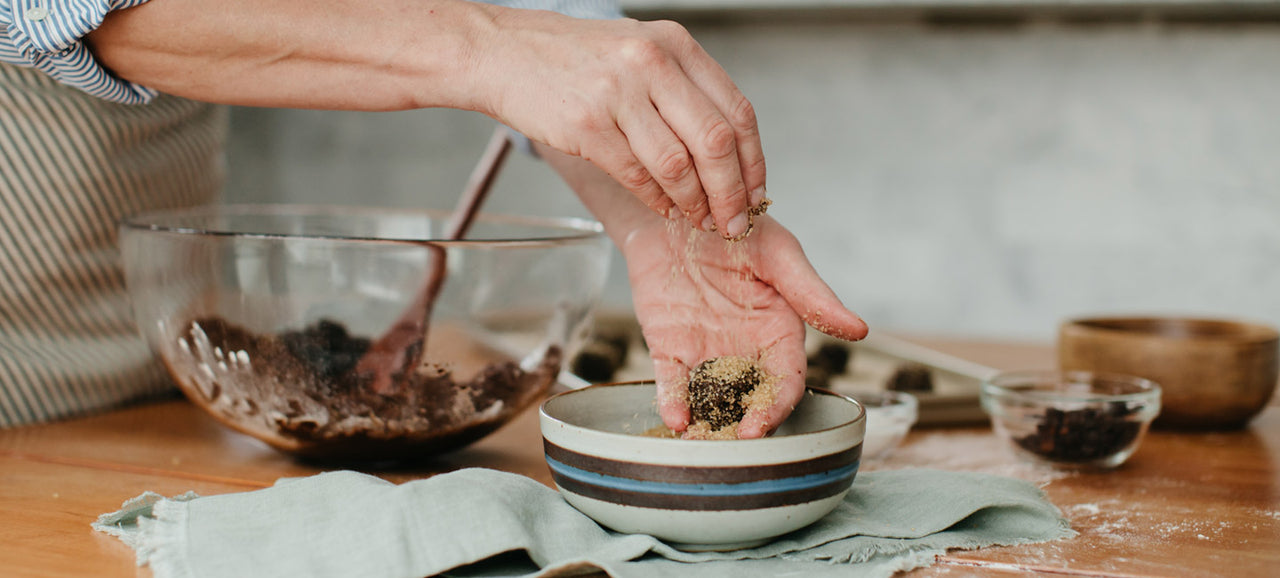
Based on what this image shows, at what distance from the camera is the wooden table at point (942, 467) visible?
30.3 inches

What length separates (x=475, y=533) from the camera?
73 centimetres

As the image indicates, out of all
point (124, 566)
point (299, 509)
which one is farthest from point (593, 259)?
point (124, 566)

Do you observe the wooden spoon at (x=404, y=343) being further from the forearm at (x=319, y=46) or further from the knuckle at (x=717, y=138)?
the knuckle at (x=717, y=138)

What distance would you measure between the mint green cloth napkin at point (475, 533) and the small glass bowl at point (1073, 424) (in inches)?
9.0

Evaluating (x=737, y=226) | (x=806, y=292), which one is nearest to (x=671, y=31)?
(x=737, y=226)

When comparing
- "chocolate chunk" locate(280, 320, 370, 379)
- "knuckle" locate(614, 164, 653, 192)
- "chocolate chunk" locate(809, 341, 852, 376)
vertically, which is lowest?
"chocolate chunk" locate(809, 341, 852, 376)

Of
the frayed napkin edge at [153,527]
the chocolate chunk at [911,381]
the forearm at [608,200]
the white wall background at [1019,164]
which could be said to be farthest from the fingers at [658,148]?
the white wall background at [1019,164]

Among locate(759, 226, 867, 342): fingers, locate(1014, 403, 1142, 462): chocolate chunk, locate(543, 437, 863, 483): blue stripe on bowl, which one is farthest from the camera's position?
locate(1014, 403, 1142, 462): chocolate chunk

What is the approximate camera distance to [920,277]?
3.02 metres

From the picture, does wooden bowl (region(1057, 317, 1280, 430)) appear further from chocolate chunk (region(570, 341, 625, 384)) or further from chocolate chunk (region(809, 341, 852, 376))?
chocolate chunk (region(570, 341, 625, 384))

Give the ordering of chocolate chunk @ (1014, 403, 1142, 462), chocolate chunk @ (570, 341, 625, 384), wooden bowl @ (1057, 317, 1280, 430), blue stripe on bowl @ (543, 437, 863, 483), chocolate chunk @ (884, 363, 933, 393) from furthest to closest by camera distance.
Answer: chocolate chunk @ (570, 341, 625, 384)
chocolate chunk @ (884, 363, 933, 393)
wooden bowl @ (1057, 317, 1280, 430)
chocolate chunk @ (1014, 403, 1142, 462)
blue stripe on bowl @ (543, 437, 863, 483)

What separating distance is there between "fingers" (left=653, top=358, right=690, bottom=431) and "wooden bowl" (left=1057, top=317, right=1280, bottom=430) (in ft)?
2.10

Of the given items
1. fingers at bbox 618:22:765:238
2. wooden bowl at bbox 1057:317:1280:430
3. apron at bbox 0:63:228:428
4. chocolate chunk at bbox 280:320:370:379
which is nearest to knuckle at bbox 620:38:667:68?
fingers at bbox 618:22:765:238

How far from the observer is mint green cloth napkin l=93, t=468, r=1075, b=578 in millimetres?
717
